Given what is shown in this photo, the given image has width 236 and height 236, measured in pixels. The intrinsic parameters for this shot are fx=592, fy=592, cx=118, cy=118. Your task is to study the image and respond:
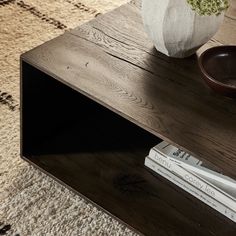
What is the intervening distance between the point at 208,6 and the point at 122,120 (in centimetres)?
48

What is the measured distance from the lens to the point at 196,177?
1.28 m

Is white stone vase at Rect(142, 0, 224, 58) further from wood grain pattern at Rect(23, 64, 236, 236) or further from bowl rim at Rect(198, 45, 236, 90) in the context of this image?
wood grain pattern at Rect(23, 64, 236, 236)

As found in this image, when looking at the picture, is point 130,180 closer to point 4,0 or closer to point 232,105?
point 232,105

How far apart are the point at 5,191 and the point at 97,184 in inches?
8.3

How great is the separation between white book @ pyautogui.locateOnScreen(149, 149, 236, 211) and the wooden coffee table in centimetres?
4

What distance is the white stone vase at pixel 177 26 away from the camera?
1209 millimetres

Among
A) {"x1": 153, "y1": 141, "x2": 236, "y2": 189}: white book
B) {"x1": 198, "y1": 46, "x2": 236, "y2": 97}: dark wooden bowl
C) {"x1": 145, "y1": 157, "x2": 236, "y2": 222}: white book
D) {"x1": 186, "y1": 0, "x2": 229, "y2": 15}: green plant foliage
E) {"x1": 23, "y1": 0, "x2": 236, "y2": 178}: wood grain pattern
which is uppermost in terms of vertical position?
{"x1": 186, "y1": 0, "x2": 229, "y2": 15}: green plant foliage

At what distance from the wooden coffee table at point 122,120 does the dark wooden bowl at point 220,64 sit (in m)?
0.03

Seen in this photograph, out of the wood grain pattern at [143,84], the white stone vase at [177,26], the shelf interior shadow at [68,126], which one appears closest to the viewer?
the wood grain pattern at [143,84]

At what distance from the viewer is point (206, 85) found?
3.98ft

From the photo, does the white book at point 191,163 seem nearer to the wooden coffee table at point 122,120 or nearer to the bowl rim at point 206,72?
the wooden coffee table at point 122,120

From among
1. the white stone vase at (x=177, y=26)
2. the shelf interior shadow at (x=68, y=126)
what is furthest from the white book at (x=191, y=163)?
the white stone vase at (x=177, y=26)

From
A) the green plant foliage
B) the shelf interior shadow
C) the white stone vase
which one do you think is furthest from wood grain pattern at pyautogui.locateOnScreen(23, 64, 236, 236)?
the green plant foliage

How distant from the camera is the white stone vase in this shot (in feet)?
3.97
